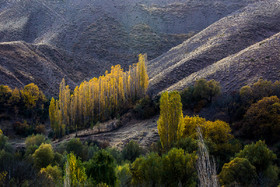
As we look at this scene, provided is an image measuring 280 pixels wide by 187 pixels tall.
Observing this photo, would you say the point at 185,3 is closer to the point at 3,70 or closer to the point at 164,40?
the point at 164,40

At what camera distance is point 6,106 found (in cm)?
4325

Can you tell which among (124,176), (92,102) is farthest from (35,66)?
(124,176)

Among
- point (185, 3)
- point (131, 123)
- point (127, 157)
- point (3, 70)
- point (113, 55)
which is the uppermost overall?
point (185, 3)

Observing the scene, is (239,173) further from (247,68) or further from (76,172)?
(247,68)

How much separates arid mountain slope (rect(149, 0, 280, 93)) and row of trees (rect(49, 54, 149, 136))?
485 cm

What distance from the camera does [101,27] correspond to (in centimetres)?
8088

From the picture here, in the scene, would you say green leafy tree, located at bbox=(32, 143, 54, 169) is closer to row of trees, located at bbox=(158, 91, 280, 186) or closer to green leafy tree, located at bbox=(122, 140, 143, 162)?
green leafy tree, located at bbox=(122, 140, 143, 162)

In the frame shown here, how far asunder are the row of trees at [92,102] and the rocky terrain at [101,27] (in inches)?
976

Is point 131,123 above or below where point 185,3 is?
below

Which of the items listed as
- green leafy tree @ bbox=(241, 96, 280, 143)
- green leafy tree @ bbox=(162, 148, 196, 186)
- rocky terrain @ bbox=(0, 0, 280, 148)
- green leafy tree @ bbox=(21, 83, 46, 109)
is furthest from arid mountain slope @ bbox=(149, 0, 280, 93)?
green leafy tree @ bbox=(162, 148, 196, 186)

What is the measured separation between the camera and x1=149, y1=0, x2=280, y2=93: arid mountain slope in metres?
44.0

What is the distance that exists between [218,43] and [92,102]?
24.0 metres

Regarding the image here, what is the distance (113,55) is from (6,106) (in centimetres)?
3393

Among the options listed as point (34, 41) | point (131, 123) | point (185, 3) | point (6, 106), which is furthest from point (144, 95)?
point (185, 3)
